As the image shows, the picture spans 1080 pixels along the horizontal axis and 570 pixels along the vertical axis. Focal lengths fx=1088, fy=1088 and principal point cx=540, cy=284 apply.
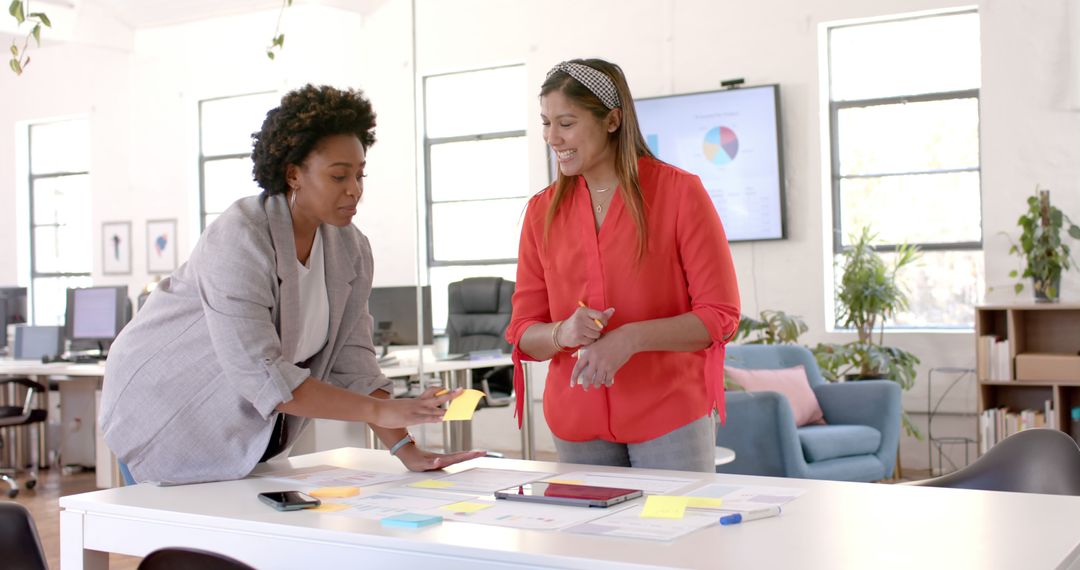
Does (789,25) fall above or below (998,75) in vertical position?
above

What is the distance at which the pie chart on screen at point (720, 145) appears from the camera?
7.22 m

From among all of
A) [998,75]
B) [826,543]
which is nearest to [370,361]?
[826,543]

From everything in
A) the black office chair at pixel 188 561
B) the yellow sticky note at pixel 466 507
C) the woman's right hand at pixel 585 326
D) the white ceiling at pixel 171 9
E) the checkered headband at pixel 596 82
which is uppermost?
the white ceiling at pixel 171 9

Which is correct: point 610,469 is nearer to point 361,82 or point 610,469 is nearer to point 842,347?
point 842,347

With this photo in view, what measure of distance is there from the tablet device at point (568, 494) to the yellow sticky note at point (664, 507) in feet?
0.16

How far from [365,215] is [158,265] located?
7.43ft

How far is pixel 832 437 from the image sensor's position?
4.97m

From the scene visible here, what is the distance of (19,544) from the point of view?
5.93ft

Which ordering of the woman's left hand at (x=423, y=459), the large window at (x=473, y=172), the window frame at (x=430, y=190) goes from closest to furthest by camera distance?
the woman's left hand at (x=423, y=459)
the large window at (x=473, y=172)
the window frame at (x=430, y=190)

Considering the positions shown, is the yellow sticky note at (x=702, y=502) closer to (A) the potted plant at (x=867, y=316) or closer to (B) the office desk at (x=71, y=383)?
(A) the potted plant at (x=867, y=316)

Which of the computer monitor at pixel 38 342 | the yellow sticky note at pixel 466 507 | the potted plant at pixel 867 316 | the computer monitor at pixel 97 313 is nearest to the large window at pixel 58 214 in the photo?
the computer monitor at pixel 38 342

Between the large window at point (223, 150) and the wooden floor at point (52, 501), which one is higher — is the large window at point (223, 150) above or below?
above

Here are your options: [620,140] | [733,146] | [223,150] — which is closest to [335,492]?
[620,140]

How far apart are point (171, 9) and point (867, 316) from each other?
6.48 meters
